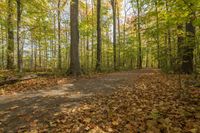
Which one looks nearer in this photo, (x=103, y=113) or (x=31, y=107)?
(x=103, y=113)

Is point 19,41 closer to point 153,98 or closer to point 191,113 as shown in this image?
point 153,98

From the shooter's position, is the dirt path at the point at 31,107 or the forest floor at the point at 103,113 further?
the dirt path at the point at 31,107

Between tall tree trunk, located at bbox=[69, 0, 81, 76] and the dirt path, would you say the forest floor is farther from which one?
tall tree trunk, located at bbox=[69, 0, 81, 76]

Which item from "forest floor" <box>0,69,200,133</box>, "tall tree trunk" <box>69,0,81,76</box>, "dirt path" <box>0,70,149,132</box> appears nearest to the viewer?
"forest floor" <box>0,69,200,133</box>

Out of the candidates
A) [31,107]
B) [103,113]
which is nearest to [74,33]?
[31,107]

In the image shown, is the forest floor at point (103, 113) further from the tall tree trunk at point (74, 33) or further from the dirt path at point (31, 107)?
the tall tree trunk at point (74, 33)

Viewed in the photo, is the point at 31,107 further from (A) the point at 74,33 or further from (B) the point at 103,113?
(A) the point at 74,33

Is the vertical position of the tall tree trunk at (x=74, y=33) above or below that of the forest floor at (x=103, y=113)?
above

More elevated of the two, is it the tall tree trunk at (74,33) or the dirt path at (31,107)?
the tall tree trunk at (74,33)

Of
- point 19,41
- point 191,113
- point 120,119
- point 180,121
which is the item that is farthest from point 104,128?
point 19,41

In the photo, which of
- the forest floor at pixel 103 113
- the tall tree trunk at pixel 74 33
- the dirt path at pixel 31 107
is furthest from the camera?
the tall tree trunk at pixel 74 33

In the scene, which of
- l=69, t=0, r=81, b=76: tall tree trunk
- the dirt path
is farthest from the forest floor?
l=69, t=0, r=81, b=76: tall tree trunk

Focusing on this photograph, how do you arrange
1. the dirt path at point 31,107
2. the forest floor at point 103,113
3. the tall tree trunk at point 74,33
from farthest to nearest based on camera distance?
the tall tree trunk at point 74,33, the dirt path at point 31,107, the forest floor at point 103,113

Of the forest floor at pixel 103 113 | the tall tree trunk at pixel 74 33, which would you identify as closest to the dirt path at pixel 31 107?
the forest floor at pixel 103 113
